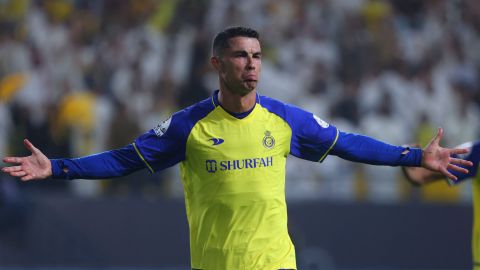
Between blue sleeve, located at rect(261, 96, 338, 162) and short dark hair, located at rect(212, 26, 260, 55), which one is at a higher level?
short dark hair, located at rect(212, 26, 260, 55)

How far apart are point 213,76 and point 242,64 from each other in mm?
7508

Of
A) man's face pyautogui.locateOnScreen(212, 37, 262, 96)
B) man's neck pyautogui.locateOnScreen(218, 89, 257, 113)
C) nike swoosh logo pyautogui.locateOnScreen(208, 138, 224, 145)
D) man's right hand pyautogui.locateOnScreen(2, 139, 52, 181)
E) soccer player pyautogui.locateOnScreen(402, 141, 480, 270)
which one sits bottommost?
soccer player pyautogui.locateOnScreen(402, 141, 480, 270)

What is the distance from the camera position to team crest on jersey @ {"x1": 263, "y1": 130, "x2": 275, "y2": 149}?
6.20 meters

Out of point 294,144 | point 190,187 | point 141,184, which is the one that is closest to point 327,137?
point 294,144

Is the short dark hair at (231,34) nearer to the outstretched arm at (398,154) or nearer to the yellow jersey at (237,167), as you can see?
the yellow jersey at (237,167)

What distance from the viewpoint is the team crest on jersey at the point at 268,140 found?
6.20 m

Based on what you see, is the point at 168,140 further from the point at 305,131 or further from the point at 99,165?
the point at 305,131

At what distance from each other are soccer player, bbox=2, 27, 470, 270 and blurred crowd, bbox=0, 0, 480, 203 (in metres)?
6.89

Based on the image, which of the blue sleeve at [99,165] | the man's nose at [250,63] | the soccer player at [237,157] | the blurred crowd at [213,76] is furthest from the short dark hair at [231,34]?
the blurred crowd at [213,76]

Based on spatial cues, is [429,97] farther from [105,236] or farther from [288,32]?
[105,236]

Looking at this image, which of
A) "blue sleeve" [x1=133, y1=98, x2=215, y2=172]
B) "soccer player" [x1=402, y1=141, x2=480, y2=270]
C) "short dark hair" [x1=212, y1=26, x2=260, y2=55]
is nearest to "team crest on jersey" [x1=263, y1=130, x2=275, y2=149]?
"blue sleeve" [x1=133, y1=98, x2=215, y2=172]

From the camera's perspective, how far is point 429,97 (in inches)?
558

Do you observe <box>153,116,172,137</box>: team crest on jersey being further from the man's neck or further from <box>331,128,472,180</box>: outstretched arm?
<box>331,128,472,180</box>: outstretched arm

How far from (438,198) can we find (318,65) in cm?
257
